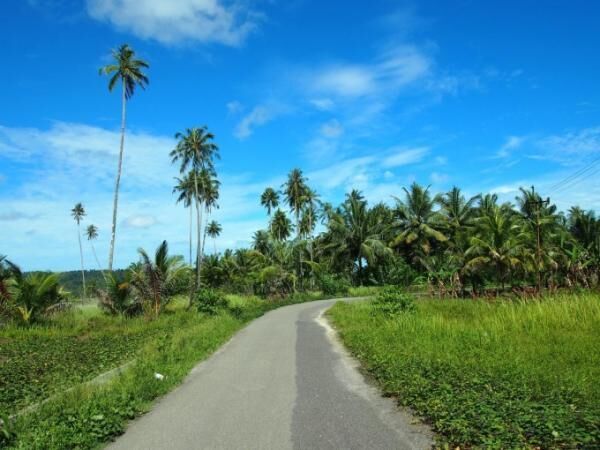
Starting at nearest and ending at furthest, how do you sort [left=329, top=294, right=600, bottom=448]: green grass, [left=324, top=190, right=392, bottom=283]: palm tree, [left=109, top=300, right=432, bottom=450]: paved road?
[left=329, top=294, right=600, bottom=448]: green grass → [left=109, top=300, right=432, bottom=450]: paved road → [left=324, top=190, right=392, bottom=283]: palm tree

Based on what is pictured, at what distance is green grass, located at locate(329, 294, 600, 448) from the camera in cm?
471

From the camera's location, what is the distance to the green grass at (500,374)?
4.71 m

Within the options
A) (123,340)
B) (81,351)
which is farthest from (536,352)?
(123,340)

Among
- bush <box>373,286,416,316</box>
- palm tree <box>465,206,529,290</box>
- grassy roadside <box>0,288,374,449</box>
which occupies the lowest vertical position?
grassy roadside <box>0,288,374,449</box>

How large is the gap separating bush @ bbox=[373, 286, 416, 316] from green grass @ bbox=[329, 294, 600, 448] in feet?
12.1

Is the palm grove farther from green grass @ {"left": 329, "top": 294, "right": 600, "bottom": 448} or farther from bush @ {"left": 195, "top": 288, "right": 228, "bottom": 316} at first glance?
green grass @ {"left": 329, "top": 294, "right": 600, "bottom": 448}

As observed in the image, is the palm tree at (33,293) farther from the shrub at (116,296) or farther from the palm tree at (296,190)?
the palm tree at (296,190)

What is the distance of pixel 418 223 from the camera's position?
154 feet

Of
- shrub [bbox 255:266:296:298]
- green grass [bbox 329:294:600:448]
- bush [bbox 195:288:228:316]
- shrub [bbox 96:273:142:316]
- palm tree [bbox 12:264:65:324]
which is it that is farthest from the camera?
shrub [bbox 255:266:296:298]

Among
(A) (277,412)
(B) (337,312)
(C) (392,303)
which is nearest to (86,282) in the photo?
(B) (337,312)

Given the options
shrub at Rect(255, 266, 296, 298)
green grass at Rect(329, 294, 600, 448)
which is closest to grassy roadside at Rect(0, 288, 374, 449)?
green grass at Rect(329, 294, 600, 448)

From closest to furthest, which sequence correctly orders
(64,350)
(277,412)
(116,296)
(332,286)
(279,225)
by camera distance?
(277,412) → (64,350) → (116,296) → (332,286) → (279,225)

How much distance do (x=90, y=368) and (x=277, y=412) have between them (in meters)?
7.04

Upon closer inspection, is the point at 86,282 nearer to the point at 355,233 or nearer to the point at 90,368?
the point at 355,233
